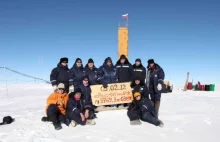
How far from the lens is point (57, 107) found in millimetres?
7418

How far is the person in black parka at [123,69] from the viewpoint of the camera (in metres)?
9.43

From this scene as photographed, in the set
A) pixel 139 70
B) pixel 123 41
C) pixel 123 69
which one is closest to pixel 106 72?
pixel 123 69

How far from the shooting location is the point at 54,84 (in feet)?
28.6

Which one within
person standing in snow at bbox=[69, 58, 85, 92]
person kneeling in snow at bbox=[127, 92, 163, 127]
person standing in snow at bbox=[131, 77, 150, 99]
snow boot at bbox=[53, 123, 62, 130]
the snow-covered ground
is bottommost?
the snow-covered ground

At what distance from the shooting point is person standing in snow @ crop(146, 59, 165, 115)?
327 inches

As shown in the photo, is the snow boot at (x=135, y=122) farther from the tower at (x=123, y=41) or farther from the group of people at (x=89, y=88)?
the tower at (x=123, y=41)

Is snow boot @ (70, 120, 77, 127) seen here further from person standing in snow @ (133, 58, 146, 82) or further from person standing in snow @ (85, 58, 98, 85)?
person standing in snow @ (133, 58, 146, 82)

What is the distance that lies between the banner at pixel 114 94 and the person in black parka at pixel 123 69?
12.6 inches

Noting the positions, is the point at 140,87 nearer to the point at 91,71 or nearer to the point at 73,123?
the point at 91,71

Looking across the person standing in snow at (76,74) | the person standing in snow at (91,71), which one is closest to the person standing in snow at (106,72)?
the person standing in snow at (91,71)

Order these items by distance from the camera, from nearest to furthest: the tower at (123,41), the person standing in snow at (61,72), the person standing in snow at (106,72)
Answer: the person standing in snow at (61,72), the person standing in snow at (106,72), the tower at (123,41)

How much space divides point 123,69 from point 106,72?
66cm

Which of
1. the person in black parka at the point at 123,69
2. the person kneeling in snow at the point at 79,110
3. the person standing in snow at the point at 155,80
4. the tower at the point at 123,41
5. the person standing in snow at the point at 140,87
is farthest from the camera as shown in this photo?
the tower at the point at 123,41

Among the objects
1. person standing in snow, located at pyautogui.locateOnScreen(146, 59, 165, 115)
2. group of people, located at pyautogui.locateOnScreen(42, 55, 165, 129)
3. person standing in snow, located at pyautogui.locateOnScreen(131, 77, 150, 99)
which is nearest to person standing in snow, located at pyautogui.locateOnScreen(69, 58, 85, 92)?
group of people, located at pyautogui.locateOnScreen(42, 55, 165, 129)
